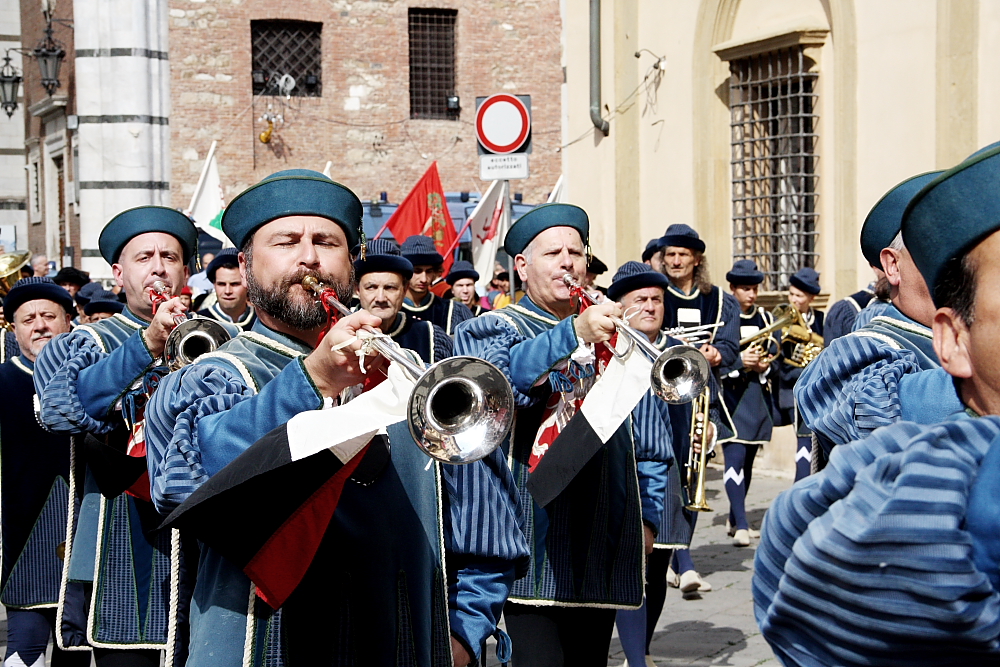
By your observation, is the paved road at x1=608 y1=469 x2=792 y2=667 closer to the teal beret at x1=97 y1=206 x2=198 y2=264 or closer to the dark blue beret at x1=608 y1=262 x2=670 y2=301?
the dark blue beret at x1=608 y1=262 x2=670 y2=301

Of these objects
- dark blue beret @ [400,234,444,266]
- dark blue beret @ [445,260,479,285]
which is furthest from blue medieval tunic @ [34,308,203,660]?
dark blue beret @ [445,260,479,285]

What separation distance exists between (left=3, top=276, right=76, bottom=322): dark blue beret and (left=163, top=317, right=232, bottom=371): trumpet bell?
222cm

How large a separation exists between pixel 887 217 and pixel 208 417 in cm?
206

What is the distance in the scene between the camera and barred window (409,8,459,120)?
24734 mm

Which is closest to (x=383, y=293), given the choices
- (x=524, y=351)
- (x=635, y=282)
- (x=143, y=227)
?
(x=635, y=282)

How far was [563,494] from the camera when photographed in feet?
15.7


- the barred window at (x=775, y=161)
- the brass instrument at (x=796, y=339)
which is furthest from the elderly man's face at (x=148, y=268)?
the barred window at (x=775, y=161)

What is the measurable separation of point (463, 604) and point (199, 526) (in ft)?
2.70

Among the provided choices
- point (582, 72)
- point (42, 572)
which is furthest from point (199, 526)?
point (582, 72)

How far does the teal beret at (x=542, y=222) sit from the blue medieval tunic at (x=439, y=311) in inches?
169

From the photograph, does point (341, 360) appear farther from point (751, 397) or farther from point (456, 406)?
point (751, 397)

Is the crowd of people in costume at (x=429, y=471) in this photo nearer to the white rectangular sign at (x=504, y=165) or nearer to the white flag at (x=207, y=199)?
the white rectangular sign at (x=504, y=165)

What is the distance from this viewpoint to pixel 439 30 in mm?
24906

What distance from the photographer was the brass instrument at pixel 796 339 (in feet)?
33.8
